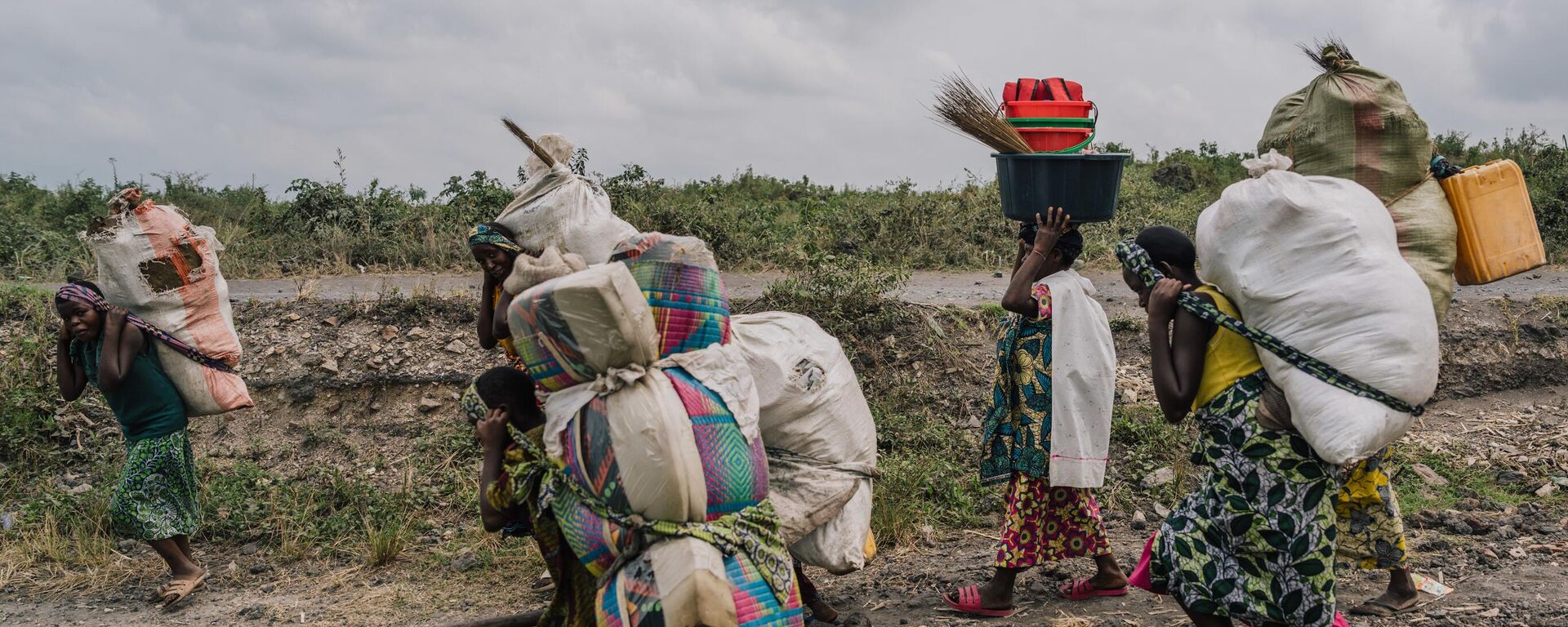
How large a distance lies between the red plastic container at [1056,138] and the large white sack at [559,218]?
4.72 ft

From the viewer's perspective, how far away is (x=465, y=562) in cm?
515

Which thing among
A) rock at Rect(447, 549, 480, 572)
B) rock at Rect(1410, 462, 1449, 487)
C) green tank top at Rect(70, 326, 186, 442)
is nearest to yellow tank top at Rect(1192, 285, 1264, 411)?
rock at Rect(447, 549, 480, 572)

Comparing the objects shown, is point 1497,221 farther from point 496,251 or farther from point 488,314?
point 488,314

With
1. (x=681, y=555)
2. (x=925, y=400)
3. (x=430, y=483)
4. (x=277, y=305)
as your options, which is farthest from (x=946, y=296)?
(x=681, y=555)

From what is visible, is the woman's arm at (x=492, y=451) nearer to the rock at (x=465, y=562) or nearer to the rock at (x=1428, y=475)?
the rock at (x=465, y=562)

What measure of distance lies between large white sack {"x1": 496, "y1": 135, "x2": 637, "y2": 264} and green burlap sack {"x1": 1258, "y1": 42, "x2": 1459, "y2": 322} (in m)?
2.50

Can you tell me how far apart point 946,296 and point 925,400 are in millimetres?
1612

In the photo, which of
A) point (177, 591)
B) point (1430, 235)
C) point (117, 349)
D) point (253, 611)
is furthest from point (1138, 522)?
point (117, 349)

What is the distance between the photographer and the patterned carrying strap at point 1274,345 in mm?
2912

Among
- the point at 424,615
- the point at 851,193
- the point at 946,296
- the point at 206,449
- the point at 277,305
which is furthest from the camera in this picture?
the point at 851,193

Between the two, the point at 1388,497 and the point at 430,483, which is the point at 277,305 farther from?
the point at 1388,497

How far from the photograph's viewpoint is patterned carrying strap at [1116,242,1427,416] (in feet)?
9.55

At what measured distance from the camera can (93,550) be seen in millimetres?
5238

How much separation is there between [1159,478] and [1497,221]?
7.28 ft
